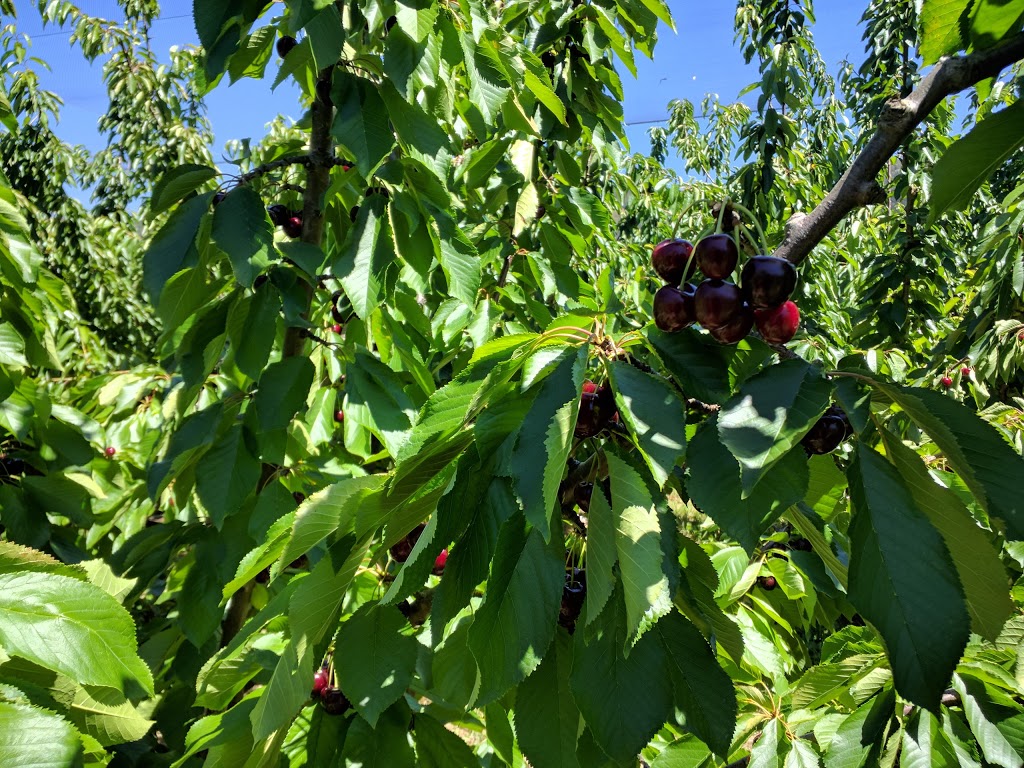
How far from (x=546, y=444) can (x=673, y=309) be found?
0.24 metres

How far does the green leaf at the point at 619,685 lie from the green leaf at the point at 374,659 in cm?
25

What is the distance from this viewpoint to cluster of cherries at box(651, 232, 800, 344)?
0.67 meters

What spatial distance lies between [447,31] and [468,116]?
0.23 meters

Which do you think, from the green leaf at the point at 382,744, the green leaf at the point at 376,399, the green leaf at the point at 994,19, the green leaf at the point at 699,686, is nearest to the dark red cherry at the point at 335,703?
the green leaf at the point at 382,744

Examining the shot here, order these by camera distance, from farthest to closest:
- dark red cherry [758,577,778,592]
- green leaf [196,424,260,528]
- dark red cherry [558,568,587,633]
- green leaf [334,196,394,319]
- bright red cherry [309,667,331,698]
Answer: dark red cherry [758,577,778,592] → green leaf [196,424,260,528] → green leaf [334,196,394,319] → bright red cherry [309,667,331,698] → dark red cherry [558,568,587,633]

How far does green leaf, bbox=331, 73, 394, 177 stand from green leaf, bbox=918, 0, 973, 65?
0.81 metres

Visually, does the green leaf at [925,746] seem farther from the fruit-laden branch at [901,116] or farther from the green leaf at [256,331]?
the green leaf at [256,331]

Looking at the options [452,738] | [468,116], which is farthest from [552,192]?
[452,738]

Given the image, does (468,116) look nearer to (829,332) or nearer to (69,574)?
(69,574)

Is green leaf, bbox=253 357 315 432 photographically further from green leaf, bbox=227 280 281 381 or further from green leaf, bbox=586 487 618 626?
green leaf, bbox=586 487 618 626

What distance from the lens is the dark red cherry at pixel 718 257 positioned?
69 cm

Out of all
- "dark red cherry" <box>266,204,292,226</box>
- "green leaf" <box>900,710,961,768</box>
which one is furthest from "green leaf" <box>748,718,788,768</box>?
"dark red cherry" <box>266,204,292,226</box>

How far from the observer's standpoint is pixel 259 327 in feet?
4.49

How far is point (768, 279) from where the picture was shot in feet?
2.18
